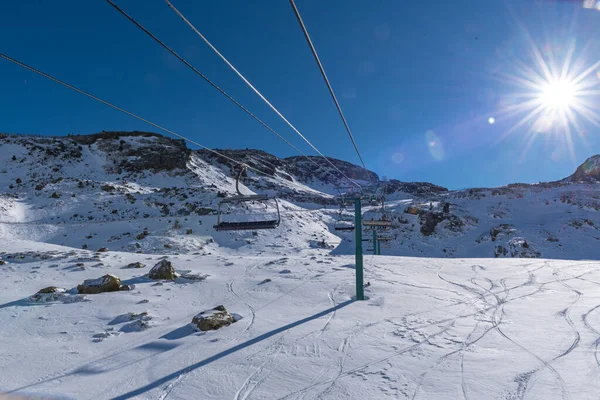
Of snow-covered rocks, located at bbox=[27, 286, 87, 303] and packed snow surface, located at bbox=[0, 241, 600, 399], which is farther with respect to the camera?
snow-covered rocks, located at bbox=[27, 286, 87, 303]

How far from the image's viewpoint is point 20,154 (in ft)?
125

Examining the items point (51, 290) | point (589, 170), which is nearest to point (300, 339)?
point (51, 290)

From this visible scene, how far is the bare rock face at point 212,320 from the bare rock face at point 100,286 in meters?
4.07

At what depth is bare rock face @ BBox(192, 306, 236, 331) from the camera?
704 cm

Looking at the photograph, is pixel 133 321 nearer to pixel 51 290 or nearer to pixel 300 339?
pixel 51 290

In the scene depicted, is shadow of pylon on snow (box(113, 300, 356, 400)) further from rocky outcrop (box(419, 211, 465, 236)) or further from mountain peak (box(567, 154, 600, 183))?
mountain peak (box(567, 154, 600, 183))

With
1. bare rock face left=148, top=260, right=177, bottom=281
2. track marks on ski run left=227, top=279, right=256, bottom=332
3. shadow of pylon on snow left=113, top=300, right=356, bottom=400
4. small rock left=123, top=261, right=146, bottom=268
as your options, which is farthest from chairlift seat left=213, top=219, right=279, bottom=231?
small rock left=123, top=261, right=146, bottom=268

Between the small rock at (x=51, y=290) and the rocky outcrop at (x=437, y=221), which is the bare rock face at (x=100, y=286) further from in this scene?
the rocky outcrop at (x=437, y=221)

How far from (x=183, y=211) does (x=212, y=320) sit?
75.4 feet

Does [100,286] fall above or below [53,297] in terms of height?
above

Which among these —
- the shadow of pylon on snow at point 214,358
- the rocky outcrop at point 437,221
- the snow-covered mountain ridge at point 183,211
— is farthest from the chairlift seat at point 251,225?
the rocky outcrop at point 437,221

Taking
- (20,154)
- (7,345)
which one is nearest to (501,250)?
(7,345)

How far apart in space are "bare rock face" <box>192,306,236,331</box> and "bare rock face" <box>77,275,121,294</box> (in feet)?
13.3

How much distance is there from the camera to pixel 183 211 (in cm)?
2838
